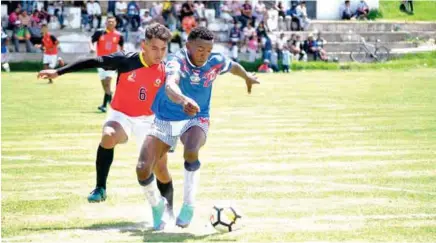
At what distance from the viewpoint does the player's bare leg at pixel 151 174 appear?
1067cm

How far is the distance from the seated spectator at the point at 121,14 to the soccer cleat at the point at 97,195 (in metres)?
37.6

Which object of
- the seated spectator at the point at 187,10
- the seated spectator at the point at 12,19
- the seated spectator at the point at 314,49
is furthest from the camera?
the seated spectator at the point at 314,49

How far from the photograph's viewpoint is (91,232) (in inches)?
410

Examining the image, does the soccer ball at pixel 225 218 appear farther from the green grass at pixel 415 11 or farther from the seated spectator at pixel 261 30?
the green grass at pixel 415 11

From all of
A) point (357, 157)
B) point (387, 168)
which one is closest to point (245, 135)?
point (357, 157)

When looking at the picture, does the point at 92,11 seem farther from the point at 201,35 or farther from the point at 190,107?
the point at 190,107

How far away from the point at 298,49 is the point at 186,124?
134 ft

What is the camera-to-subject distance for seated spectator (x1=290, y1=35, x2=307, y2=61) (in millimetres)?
51219

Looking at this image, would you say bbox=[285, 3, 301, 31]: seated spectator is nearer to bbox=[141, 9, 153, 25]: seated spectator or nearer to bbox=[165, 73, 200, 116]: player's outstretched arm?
bbox=[141, 9, 153, 25]: seated spectator

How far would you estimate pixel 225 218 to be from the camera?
10477 mm

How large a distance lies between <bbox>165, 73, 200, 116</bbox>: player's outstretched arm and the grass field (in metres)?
1.23

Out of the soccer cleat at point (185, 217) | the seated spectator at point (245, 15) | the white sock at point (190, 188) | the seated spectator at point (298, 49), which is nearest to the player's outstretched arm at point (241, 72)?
the white sock at point (190, 188)

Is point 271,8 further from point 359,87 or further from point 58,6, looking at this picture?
point 359,87

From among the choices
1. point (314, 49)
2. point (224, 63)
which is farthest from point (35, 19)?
point (224, 63)
